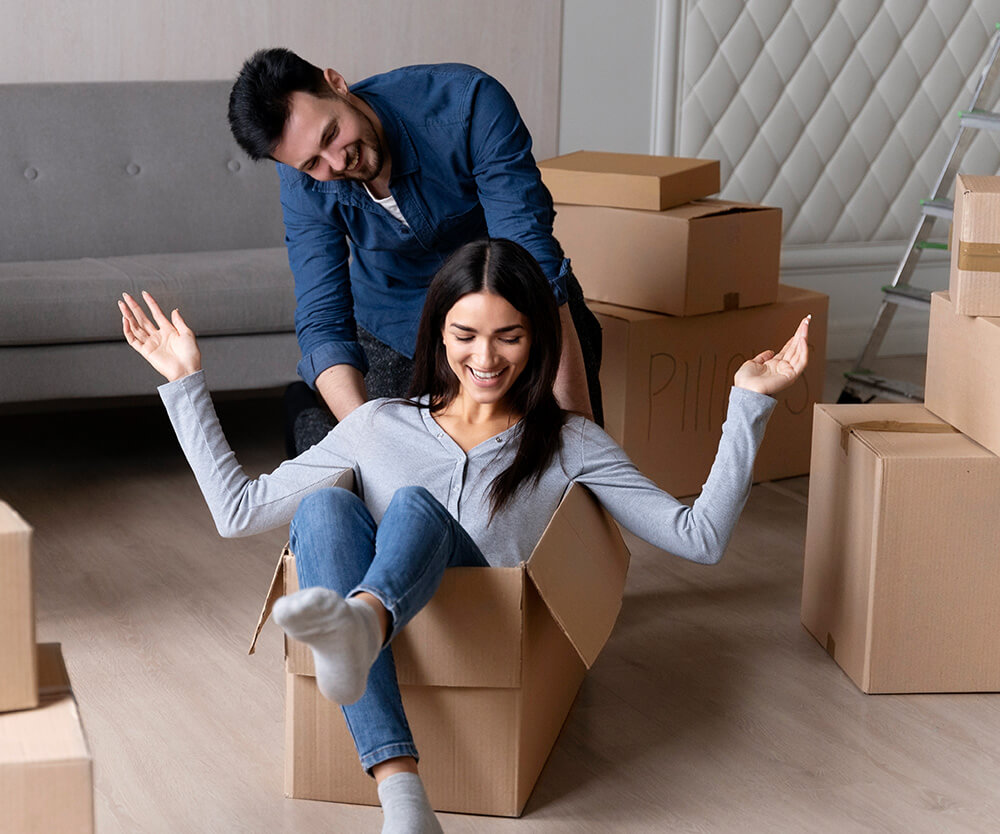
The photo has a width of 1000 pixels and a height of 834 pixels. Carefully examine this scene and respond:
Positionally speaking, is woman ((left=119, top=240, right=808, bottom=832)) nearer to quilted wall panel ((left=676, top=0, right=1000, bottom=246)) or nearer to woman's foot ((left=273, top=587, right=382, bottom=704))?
woman's foot ((left=273, top=587, right=382, bottom=704))

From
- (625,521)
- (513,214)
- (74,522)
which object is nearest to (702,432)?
(513,214)

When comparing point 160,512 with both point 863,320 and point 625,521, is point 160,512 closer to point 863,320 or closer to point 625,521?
point 625,521

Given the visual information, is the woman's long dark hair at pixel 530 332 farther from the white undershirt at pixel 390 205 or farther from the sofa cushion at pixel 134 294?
the sofa cushion at pixel 134 294

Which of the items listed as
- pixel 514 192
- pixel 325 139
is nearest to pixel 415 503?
pixel 325 139

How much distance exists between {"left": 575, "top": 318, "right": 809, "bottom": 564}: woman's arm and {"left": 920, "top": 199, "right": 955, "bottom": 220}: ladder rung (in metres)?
1.41

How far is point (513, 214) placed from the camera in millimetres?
2090

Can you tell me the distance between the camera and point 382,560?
147 cm

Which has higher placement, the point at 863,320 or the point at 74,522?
the point at 863,320

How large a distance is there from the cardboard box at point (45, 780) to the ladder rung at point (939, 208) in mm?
2411

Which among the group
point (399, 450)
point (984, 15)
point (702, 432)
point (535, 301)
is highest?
point (984, 15)

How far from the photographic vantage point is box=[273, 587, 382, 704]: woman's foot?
125 centimetres

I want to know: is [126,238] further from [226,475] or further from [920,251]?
[920,251]

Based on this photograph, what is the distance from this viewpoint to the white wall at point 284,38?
10.9 ft

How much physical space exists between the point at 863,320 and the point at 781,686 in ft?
8.46
